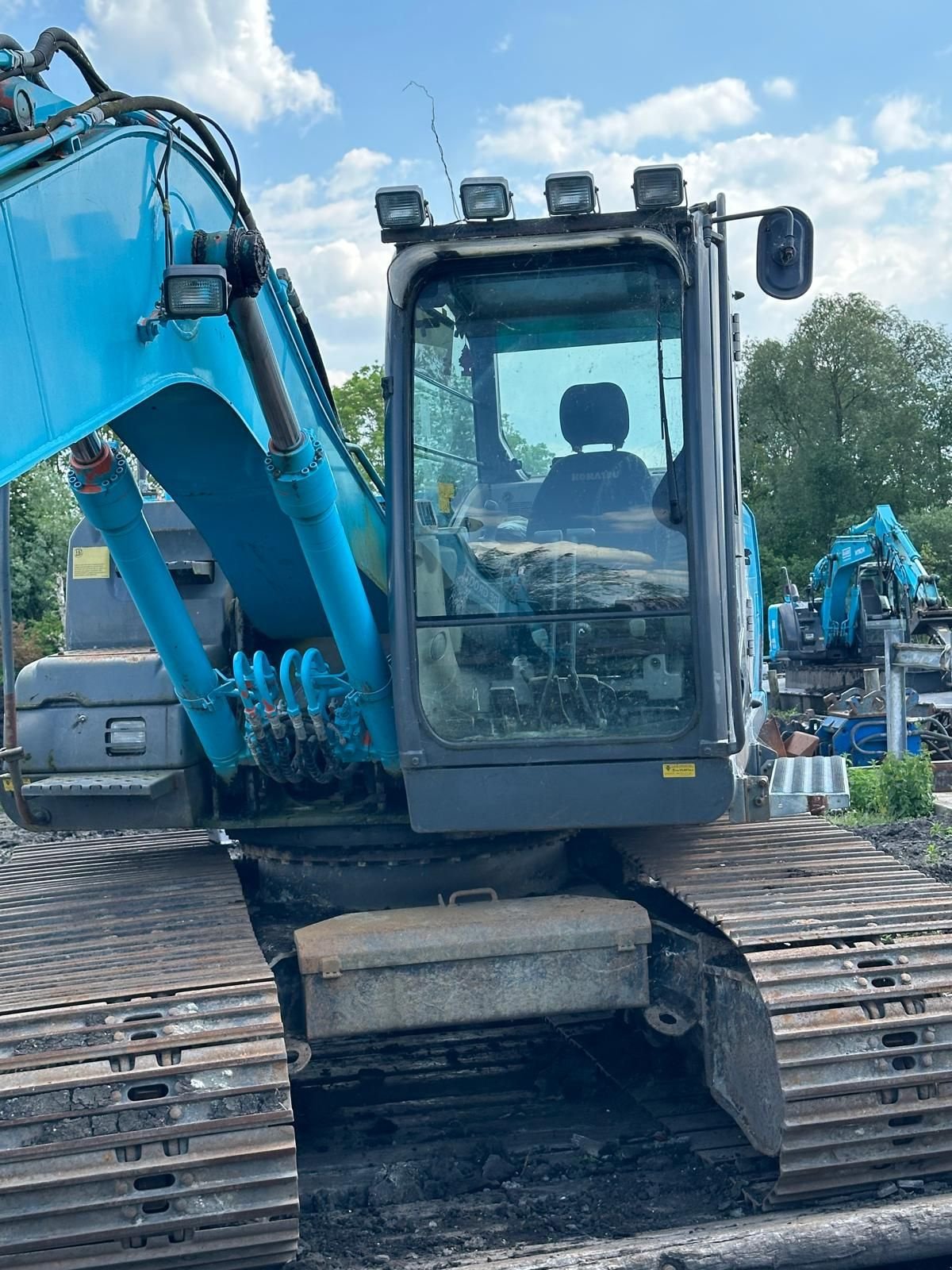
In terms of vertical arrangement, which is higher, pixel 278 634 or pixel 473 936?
pixel 278 634

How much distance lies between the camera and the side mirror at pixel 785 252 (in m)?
3.98

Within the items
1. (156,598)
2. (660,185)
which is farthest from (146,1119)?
(660,185)

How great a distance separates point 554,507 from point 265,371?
3.27ft

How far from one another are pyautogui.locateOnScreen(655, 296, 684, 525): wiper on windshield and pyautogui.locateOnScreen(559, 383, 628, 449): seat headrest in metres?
0.11

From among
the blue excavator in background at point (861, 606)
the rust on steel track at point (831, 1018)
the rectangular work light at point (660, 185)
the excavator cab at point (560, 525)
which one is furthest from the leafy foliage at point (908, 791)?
the rectangular work light at point (660, 185)

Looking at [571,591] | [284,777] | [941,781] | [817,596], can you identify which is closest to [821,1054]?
[571,591]

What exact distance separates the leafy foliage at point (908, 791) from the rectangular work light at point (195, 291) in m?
8.23

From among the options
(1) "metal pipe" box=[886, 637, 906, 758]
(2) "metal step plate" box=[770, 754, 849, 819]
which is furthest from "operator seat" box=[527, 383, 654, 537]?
(1) "metal pipe" box=[886, 637, 906, 758]

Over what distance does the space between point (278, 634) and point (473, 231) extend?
158cm

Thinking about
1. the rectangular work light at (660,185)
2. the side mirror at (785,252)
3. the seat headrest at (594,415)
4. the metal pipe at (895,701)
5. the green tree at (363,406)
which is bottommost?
the metal pipe at (895,701)

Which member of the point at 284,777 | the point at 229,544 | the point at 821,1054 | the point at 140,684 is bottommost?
the point at 821,1054

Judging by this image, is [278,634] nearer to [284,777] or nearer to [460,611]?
[284,777]

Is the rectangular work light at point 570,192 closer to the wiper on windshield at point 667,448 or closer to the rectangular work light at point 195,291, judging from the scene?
the wiper on windshield at point 667,448

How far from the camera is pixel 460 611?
4.20m
